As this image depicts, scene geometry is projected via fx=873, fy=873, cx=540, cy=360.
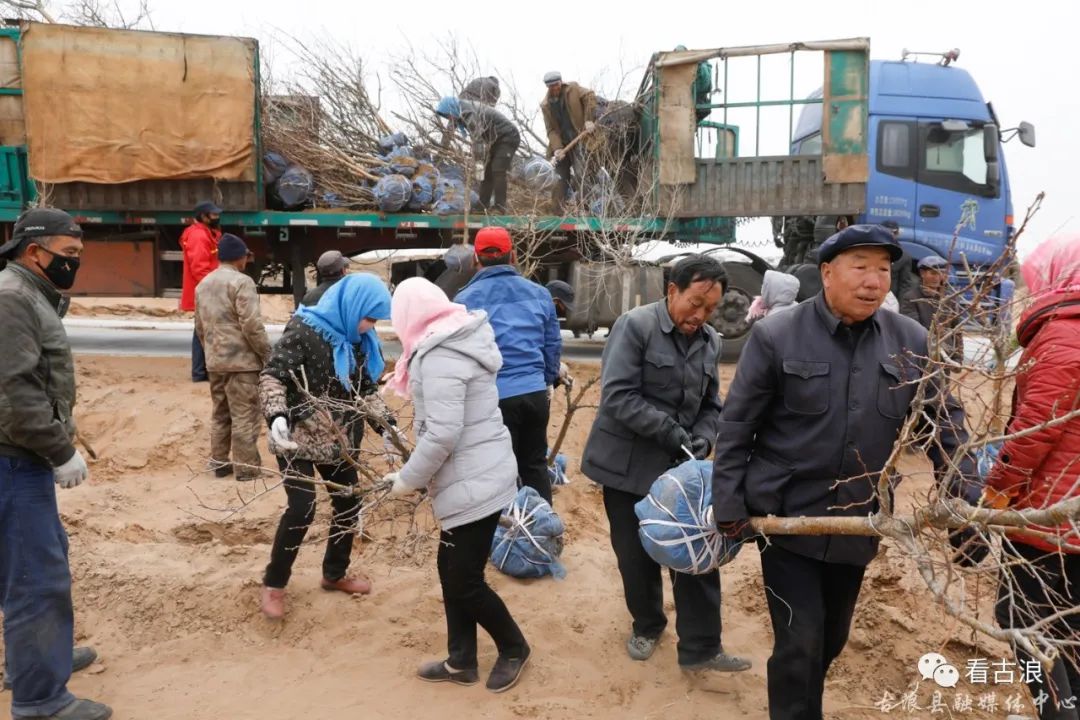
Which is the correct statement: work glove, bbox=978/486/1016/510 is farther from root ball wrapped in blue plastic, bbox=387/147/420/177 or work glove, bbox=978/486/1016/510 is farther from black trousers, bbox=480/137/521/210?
root ball wrapped in blue plastic, bbox=387/147/420/177

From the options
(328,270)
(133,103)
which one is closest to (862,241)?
(328,270)

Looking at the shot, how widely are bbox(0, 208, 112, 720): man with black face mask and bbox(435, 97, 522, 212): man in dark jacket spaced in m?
5.84

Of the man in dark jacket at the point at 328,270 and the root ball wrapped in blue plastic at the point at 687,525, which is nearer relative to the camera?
the root ball wrapped in blue plastic at the point at 687,525

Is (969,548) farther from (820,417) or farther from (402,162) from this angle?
(402,162)

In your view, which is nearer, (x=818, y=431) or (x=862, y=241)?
(x=862, y=241)

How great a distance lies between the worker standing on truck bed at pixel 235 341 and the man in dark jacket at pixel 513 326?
2.19 metres

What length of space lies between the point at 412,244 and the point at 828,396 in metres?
7.51

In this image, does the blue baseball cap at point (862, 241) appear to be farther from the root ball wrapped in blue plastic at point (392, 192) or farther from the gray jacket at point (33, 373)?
the root ball wrapped in blue plastic at point (392, 192)

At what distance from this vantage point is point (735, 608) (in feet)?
14.6

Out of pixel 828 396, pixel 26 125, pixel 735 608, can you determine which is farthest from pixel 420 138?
pixel 828 396

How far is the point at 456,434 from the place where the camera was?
3.18m

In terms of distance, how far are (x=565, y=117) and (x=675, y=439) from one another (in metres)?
6.57

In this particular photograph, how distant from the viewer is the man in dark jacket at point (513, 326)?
4.65 m

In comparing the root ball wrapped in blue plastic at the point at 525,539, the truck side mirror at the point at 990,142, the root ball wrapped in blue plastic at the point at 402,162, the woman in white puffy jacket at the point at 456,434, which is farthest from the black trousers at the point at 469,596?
the truck side mirror at the point at 990,142
